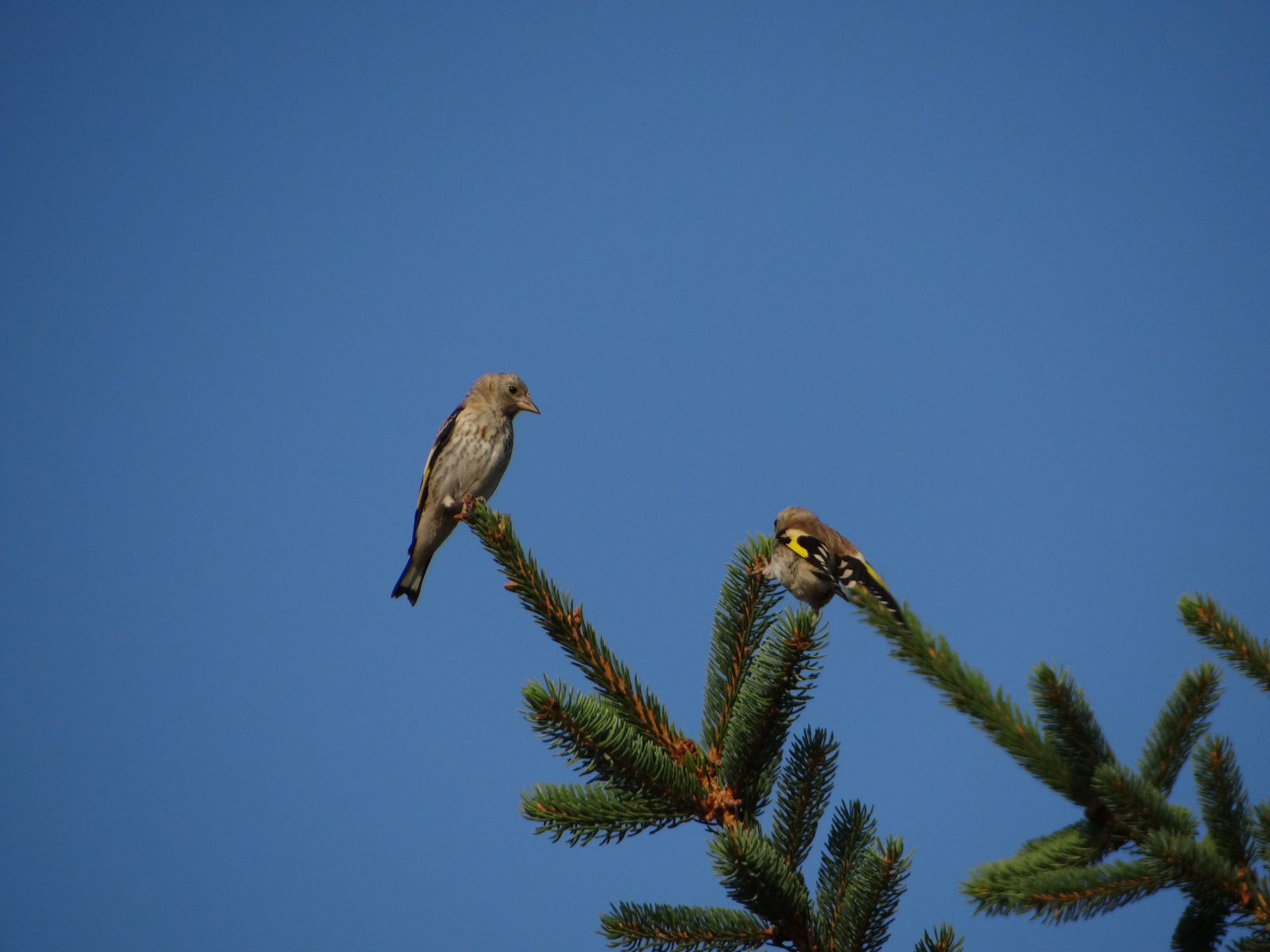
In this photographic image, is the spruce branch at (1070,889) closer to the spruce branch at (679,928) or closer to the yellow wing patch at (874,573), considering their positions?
the spruce branch at (679,928)

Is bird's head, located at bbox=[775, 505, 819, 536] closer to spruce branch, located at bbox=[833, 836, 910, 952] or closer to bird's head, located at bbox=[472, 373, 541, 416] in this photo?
bird's head, located at bbox=[472, 373, 541, 416]

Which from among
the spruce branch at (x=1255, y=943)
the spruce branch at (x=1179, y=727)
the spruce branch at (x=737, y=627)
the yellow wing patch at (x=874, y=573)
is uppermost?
the yellow wing patch at (x=874, y=573)

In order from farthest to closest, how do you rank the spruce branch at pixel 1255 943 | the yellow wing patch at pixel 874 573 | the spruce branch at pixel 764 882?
the yellow wing patch at pixel 874 573, the spruce branch at pixel 764 882, the spruce branch at pixel 1255 943

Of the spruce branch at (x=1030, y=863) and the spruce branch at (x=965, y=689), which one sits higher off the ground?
the spruce branch at (x=965, y=689)

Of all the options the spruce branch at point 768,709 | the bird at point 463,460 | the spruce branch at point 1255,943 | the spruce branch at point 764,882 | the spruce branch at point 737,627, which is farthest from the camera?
the bird at point 463,460

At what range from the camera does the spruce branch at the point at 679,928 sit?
104 inches

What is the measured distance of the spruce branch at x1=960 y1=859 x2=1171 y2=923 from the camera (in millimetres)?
2291

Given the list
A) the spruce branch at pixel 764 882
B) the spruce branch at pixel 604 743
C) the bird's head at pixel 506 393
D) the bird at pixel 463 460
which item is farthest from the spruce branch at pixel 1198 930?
the bird's head at pixel 506 393

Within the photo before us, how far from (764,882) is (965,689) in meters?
0.78

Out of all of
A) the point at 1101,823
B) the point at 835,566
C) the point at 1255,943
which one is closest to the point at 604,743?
the point at 1101,823

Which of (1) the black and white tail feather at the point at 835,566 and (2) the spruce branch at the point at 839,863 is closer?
(2) the spruce branch at the point at 839,863

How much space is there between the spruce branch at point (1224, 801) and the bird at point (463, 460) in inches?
256

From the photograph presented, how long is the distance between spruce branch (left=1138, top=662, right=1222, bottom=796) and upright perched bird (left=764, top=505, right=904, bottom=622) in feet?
9.36

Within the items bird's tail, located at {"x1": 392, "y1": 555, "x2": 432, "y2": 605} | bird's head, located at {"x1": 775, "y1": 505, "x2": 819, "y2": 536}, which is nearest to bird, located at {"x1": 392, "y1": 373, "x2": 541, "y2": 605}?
bird's tail, located at {"x1": 392, "y1": 555, "x2": 432, "y2": 605}
